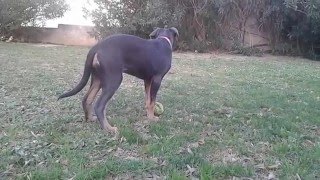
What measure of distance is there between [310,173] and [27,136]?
108 inches

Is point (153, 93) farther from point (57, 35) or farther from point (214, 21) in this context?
point (57, 35)

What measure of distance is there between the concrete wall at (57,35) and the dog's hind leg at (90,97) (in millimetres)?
12954

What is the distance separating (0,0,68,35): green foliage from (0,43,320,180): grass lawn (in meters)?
10.1

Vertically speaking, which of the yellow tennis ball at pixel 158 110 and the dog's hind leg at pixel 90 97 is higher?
the dog's hind leg at pixel 90 97

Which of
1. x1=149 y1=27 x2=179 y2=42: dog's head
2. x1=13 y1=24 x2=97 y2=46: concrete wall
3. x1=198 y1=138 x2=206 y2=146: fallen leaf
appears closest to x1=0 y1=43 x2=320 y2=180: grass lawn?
x1=198 y1=138 x2=206 y2=146: fallen leaf

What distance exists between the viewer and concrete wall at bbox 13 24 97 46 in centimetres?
1717

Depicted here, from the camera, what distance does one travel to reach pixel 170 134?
4.10m

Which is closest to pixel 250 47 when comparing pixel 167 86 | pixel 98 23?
pixel 98 23

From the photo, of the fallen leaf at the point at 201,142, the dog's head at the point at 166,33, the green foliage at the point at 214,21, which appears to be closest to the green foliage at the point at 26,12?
the green foliage at the point at 214,21

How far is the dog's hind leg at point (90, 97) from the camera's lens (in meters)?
4.41

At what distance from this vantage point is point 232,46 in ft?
49.8

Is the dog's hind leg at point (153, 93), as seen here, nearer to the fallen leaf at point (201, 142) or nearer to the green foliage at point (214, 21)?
the fallen leaf at point (201, 142)

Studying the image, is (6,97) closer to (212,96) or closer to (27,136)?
(27,136)

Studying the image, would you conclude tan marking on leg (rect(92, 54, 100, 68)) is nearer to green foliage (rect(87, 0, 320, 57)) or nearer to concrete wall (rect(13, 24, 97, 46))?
green foliage (rect(87, 0, 320, 57))
